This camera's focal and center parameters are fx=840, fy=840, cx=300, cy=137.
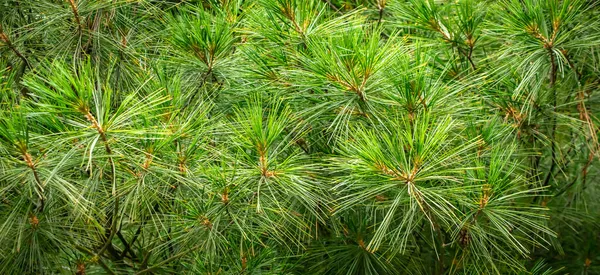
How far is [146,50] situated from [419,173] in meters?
0.82

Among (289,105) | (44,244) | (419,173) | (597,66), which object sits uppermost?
(597,66)

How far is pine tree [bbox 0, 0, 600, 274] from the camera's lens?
1.42 m

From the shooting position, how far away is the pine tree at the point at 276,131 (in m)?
1.42

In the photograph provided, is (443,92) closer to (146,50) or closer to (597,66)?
(597,66)

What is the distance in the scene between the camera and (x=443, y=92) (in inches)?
64.7

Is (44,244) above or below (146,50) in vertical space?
below

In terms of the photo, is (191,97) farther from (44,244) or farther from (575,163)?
(575,163)

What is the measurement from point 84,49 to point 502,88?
0.94m

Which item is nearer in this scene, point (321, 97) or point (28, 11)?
point (321, 97)

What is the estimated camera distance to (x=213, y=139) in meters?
1.70

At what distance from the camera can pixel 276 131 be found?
1.48m

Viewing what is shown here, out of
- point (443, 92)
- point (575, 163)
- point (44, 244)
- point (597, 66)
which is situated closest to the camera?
point (44, 244)

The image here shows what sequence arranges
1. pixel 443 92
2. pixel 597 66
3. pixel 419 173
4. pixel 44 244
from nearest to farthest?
pixel 419 173 → pixel 44 244 → pixel 443 92 → pixel 597 66

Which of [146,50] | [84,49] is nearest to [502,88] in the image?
[146,50]
